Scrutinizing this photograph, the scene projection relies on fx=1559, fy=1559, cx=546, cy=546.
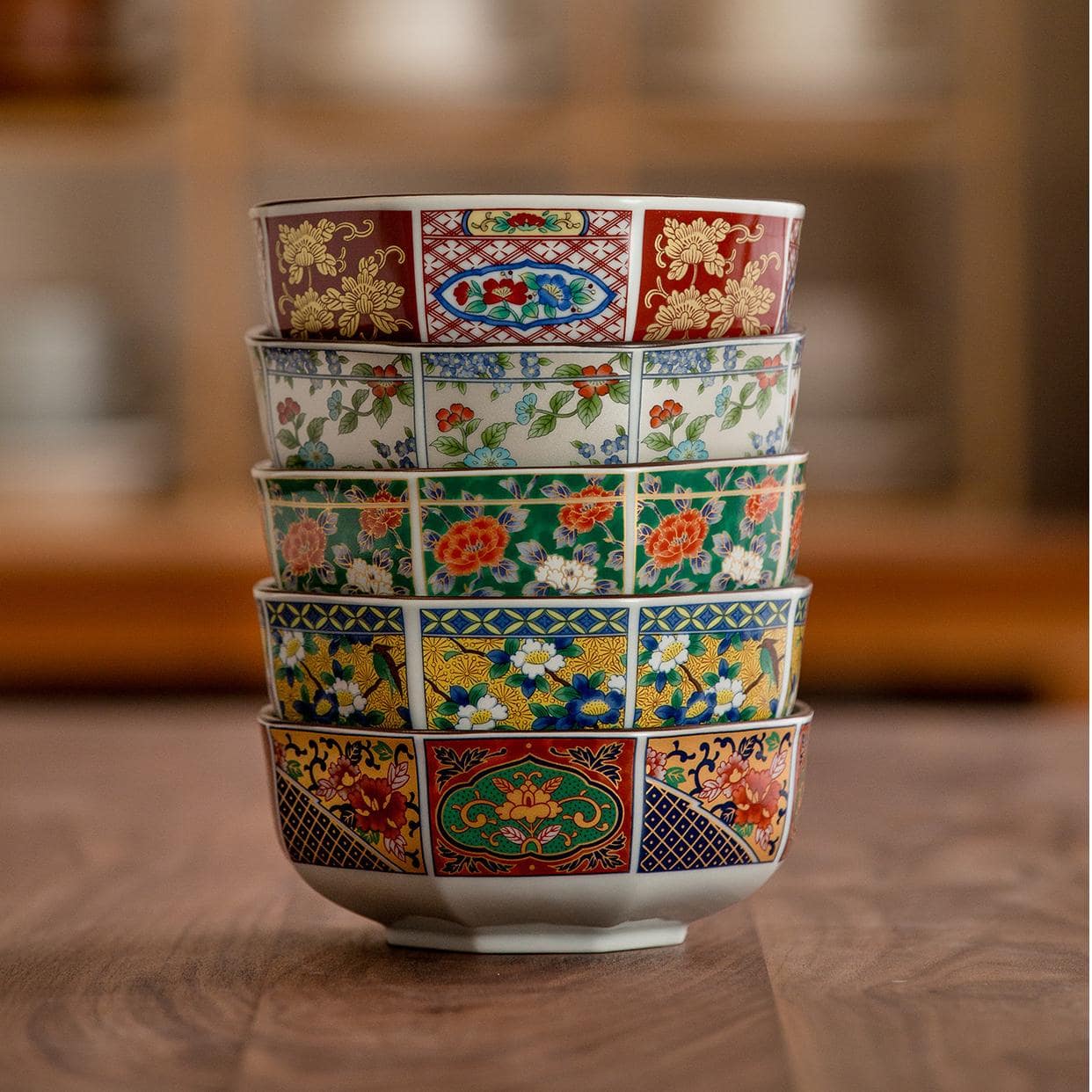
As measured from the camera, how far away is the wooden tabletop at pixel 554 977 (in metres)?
0.40

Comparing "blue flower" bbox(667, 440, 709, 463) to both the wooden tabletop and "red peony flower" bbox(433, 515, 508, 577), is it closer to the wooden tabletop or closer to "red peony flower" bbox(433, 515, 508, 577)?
"red peony flower" bbox(433, 515, 508, 577)

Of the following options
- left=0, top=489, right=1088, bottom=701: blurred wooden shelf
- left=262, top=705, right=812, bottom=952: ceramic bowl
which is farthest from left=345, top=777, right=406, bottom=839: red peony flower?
left=0, top=489, right=1088, bottom=701: blurred wooden shelf

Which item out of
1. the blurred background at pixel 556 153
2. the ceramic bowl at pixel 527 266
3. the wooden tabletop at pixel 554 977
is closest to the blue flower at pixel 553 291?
the ceramic bowl at pixel 527 266

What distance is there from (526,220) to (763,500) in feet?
0.39

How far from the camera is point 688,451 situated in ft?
1.62

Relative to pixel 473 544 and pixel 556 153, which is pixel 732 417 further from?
pixel 556 153

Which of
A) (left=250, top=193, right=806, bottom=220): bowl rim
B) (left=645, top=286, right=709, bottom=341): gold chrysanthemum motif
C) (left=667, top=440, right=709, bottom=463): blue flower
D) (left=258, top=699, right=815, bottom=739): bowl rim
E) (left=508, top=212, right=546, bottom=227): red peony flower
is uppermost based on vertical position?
(left=250, top=193, right=806, bottom=220): bowl rim

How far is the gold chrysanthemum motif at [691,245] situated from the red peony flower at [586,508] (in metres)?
0.07

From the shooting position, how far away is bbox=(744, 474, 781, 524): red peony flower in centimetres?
50

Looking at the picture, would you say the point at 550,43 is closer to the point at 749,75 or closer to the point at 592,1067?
the point at 749,75

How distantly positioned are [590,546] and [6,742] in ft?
2.03

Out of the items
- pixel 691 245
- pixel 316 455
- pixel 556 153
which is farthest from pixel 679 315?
pixel 556 153

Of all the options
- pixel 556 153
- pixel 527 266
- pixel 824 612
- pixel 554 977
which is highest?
pixel 556 153

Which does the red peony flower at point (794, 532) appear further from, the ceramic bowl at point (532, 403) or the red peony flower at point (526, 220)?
the red peony flower at point (526, 220)
